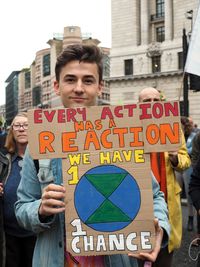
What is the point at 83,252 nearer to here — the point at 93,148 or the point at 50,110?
the point at 93,148

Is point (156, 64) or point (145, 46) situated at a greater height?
point (145, 46)

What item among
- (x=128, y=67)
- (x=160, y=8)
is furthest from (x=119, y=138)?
(x=160, y=8)

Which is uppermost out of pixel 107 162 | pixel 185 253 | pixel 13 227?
pixel 107 162

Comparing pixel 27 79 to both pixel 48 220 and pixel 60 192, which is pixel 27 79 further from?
pixel 60 192

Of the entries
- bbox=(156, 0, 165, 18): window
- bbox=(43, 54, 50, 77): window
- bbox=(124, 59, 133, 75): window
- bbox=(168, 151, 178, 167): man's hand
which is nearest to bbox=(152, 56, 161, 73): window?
bbox=(124, 59, 133, 75): window

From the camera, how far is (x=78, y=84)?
186 centimetres

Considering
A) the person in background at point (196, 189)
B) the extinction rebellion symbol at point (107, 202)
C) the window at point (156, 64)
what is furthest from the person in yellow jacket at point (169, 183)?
the window at point (156, 64)

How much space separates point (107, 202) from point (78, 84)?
0.50m

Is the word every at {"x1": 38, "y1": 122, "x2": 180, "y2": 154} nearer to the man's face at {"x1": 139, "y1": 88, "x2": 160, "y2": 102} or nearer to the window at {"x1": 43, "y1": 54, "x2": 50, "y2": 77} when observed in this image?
the man's face at {"x1": 139, "y1": 88, "x2": 160, "y2": 102}

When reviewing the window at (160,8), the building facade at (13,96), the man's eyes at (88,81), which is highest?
the building facade at (13,96)

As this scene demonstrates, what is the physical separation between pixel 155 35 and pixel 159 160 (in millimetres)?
45488

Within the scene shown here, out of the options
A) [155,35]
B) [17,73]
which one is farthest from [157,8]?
[17,73]

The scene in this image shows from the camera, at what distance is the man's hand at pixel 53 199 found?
5.36 ft

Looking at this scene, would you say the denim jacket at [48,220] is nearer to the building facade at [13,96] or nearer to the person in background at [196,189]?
the person in background at [196,189]
